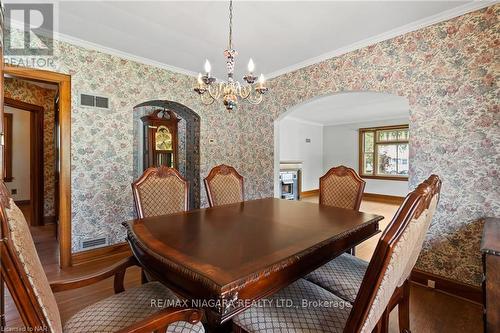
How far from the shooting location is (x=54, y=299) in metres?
0.93

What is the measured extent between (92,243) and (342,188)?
2.92 metres

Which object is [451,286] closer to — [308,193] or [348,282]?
[348,282]

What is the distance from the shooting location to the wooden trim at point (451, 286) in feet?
6.78

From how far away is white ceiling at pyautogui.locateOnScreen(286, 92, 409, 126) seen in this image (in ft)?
15.8

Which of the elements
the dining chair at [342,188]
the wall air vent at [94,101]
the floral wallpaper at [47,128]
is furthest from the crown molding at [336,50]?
the floral wallpaper at [47,128]

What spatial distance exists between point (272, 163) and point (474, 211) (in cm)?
238

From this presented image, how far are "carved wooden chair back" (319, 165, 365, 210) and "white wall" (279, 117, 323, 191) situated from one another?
4.61 metres

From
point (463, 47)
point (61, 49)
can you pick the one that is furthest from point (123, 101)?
point (463, 47)

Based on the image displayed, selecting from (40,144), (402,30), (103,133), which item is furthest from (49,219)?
(402,30)

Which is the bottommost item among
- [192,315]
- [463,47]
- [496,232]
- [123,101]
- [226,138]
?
[192,315]

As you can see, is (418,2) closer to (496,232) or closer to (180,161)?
(496,232)

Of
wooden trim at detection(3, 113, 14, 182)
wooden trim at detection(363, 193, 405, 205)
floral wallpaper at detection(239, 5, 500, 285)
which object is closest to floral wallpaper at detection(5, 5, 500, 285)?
floral wallpaper at detection(239, 5, 500, 285)

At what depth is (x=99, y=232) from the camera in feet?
9.64

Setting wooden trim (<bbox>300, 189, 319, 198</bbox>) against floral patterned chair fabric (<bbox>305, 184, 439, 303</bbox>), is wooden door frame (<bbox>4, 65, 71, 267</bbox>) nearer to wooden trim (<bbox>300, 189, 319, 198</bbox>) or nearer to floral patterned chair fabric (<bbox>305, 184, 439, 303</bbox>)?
floral patterned chair fabric (<bbox>305, 184, 439, 303</bbox>)
